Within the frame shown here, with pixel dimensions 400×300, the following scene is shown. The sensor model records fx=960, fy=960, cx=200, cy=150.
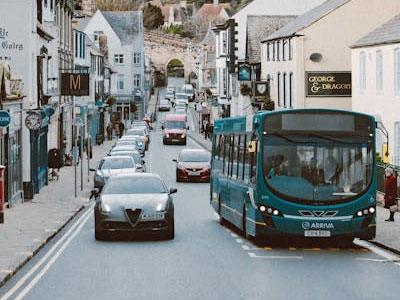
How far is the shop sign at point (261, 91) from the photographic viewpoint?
59656 mm

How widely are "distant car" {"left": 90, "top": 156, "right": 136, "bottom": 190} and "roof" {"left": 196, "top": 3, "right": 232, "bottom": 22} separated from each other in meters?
144

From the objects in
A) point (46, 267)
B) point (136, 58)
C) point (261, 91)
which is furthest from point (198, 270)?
point (136, 58)

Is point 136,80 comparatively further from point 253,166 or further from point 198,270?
point 198,270

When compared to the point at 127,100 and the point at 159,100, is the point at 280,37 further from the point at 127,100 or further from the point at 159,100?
the point at 159,100

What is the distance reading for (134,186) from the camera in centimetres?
2188

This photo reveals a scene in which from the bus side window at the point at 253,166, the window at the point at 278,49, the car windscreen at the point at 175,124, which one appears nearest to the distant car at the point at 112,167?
the bus side window at the point at 253,166

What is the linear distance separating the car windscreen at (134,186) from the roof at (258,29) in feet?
164

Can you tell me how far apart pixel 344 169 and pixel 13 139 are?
15.4m

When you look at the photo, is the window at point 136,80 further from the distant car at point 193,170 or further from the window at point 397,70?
the window at point 397,70

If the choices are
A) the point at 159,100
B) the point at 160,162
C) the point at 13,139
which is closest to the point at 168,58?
the point at 159,100

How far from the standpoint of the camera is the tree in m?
170

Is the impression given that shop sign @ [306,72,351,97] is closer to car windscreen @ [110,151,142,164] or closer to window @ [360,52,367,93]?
window @ [360,52,367,93]

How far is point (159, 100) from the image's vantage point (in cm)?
14512

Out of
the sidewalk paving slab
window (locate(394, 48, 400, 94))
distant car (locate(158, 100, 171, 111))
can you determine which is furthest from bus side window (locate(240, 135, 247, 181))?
distant car (locate(158, 100, 171, 111))
